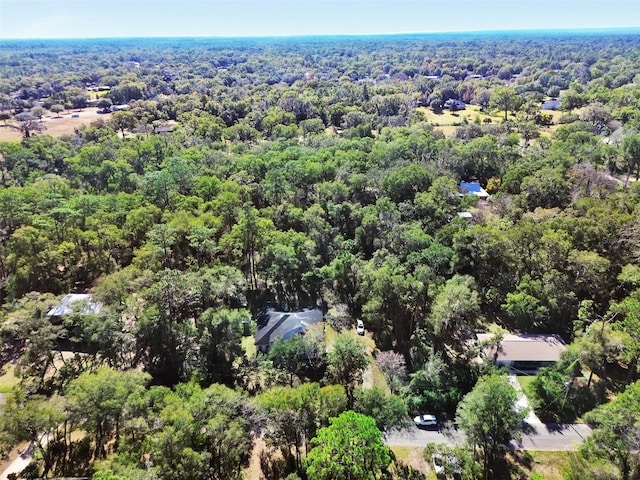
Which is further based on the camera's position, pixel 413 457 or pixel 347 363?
pixel 347 363

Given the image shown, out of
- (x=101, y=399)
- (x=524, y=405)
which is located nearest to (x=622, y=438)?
(x=524, y=405)

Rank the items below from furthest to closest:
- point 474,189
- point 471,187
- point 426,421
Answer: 1. point 471,187
2. point 474,189
3. point 426,421

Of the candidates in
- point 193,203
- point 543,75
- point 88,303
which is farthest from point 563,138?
point 543,75

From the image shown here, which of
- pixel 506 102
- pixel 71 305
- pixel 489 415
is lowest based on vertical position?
pixel 71 305

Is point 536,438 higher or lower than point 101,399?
lower

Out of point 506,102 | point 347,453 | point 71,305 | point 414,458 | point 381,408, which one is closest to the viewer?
point 347,453

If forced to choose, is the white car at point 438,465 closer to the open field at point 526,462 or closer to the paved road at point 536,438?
the open field at point 526,462

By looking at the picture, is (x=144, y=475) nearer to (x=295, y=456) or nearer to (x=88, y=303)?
(x=295, y=456)

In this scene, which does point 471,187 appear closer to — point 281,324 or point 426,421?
point 281,324
